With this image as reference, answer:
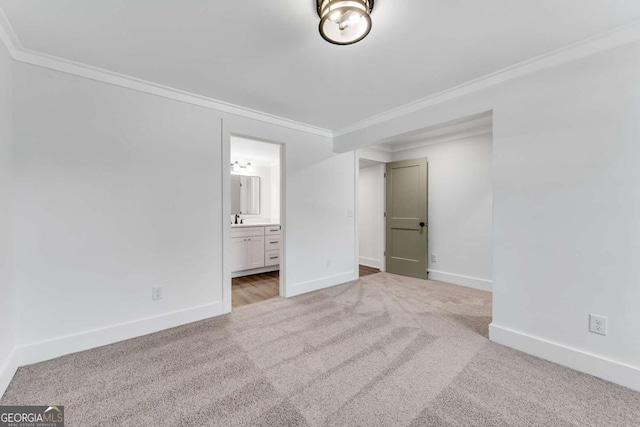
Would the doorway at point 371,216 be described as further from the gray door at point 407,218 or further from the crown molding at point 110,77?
the crown molding at point 110,77

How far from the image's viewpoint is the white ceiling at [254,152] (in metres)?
4.48

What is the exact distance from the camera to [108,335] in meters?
2.24

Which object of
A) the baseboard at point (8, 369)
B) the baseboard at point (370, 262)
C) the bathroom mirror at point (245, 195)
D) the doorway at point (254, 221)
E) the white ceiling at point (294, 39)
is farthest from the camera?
the bathroom mirror at point (245, 195)

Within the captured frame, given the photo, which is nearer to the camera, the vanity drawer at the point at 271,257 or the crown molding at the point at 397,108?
the crown molding at the point at 397,108

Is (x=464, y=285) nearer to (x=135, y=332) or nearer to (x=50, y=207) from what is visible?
(x=135, y=332)

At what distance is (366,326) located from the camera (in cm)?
259

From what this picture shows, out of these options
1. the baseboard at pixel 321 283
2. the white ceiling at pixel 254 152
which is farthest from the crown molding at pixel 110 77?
the baseboard at pixel 321 283

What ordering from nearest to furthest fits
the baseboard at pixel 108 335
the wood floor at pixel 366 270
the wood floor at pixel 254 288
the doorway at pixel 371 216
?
the baseboard at pixel 108 335 → the wood floor at pixel 254 288 → the wood floor at pixel 366 270 → the doorway at pixel 371 216

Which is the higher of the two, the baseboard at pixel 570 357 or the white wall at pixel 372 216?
the white wall at pixel 372 216

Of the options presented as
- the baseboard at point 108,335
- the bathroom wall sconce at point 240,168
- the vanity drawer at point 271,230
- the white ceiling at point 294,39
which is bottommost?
the baseboard at point 108,335

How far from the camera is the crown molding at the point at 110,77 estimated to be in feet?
5.97

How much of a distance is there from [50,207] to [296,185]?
2.35 metres

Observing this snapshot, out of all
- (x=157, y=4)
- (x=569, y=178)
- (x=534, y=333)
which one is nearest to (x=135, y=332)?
(x=157, y=4)

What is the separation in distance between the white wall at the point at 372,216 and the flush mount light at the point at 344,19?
141 inches
